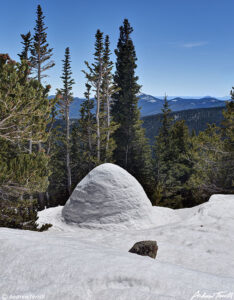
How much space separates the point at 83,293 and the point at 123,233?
7.13m

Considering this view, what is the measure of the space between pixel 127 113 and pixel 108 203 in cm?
1900

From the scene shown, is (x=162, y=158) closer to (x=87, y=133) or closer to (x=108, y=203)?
(x=87, y=133)

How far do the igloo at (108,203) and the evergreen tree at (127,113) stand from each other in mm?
16519

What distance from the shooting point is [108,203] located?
985cm

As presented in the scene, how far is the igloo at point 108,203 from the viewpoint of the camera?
9.80 meters

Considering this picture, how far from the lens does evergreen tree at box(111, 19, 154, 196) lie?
2725 centimetres

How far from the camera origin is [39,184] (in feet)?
31.4

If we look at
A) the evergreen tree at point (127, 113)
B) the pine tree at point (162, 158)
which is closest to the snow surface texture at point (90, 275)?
the pine tree at point (162, 158)

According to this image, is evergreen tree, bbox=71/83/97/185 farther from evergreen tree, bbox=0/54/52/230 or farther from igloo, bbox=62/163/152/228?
evergreen tree, bbox=0/54/52/230

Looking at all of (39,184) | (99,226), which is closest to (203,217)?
(99,226)

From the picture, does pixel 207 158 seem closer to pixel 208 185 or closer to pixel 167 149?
pixel 208 185

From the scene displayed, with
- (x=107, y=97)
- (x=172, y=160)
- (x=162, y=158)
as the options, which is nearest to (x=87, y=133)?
(x=107, y=97)

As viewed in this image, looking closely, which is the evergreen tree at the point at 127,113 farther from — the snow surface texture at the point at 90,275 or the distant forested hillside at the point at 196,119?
the distant forested hillside at the point at 196,119

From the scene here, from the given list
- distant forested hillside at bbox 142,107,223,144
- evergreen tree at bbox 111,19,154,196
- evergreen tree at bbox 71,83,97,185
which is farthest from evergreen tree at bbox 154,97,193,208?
distant forested hillside at bbox 142,107,223,144
